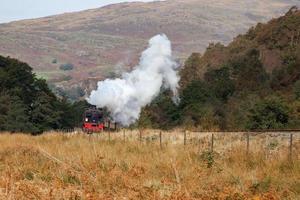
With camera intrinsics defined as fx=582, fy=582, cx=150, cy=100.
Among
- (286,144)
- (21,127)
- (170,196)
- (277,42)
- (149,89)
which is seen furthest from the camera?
(277,42)

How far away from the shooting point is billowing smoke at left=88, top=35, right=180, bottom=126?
51094 millimetres

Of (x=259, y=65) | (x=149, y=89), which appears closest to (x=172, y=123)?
(x=149, y=89)

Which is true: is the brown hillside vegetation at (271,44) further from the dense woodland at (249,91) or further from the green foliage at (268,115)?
the green foliage at (268,115)

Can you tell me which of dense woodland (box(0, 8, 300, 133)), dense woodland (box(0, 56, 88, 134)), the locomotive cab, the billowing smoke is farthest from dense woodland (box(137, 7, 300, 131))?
dense woodland (box(0, 56, 88, 134))

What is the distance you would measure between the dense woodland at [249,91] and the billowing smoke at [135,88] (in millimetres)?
1389

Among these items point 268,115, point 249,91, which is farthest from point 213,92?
point 268,115

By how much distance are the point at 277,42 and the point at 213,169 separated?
6114cm

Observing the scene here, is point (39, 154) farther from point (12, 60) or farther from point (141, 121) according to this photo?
point (12, 60)

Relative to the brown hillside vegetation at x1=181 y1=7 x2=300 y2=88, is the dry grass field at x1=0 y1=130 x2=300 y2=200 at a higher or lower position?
lower

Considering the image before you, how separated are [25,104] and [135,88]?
13377 millimetres

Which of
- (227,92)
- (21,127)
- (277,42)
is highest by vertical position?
(277,42)

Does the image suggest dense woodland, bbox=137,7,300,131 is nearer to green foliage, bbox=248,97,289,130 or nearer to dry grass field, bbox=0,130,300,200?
green foliage, bbox=248,97,289,130

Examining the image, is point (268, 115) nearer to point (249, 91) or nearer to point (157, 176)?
point (249, 91)

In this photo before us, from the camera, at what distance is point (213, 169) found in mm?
11945
